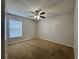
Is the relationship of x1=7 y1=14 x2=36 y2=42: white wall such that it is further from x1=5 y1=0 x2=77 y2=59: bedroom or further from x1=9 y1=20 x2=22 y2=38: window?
x1=9 y1=20 x2=22 y2=38: window

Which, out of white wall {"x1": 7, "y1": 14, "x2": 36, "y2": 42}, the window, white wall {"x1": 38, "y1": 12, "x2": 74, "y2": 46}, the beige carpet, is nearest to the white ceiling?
white wall {"x1": 38, "y1": 12, "x2": 74, "y2": 46}

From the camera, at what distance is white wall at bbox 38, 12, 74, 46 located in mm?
5703

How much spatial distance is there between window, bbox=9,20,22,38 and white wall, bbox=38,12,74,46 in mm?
2124

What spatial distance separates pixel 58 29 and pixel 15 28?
2.82 metres

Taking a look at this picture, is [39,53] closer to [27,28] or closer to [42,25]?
[27,28]

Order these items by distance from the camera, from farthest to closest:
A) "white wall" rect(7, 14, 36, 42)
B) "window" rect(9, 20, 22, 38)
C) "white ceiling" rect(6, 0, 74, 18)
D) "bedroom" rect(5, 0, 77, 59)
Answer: "white wall" rect(7, 14, 36, 42) → "window" rect(9, 20, 22, 38) → "bedroom" rect(5, 0, 77, 59) → "white ceiling" rect(6, 0, 74, 18)

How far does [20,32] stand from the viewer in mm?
6770

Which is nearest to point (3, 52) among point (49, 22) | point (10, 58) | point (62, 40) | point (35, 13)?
point (10, 58)

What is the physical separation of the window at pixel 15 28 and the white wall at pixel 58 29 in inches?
83.6

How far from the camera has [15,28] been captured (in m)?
6.24

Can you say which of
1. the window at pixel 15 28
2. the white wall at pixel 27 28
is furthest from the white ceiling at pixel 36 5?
the white wall at pixel 27 28

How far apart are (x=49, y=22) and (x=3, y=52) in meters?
6.82

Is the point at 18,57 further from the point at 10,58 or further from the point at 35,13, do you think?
the point at 35,13

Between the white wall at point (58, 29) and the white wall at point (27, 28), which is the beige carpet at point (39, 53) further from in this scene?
the white wall at point (27, 28)
